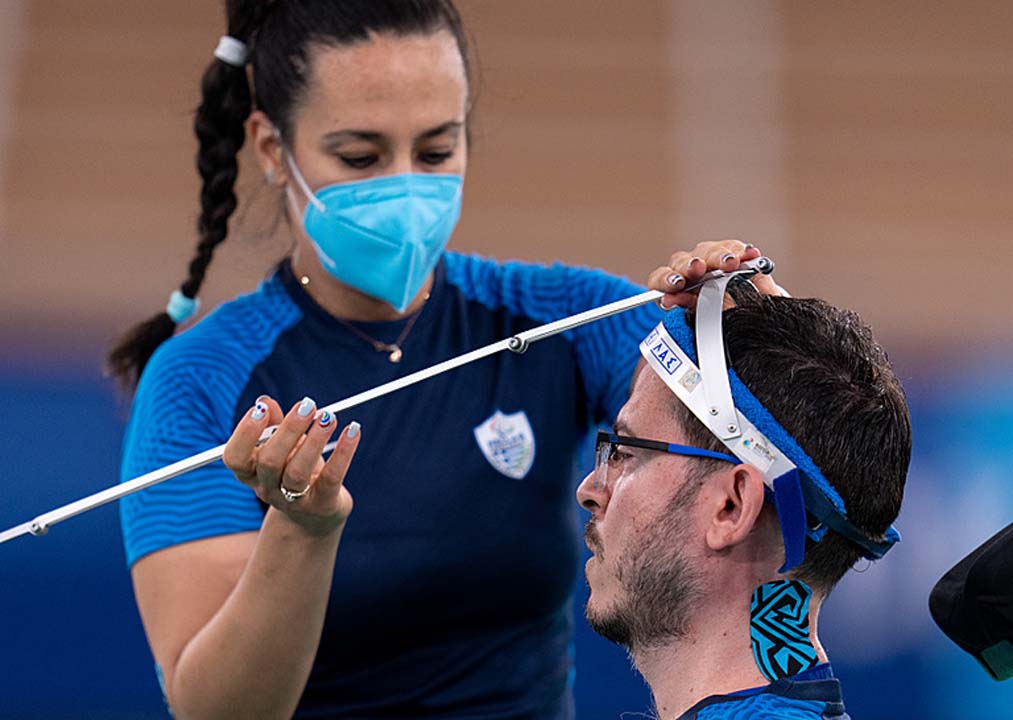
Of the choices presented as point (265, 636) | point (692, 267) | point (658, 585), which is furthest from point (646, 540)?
point (265, 636)

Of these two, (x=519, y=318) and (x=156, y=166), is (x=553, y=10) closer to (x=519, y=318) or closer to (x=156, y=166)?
(x=156, y=166)

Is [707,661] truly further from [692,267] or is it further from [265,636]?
[265,636]

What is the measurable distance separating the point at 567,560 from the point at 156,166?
510 cm

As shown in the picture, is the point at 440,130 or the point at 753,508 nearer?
the point at 753,508

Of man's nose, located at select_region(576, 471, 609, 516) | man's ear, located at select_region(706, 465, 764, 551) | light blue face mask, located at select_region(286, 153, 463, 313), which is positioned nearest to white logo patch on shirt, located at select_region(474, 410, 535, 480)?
light blue face mask, located at select_region(286, 153, 463, 313)

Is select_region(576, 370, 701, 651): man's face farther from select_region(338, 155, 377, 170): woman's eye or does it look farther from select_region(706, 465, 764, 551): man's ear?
select_region(338, 155, 377, 170): woman's eye

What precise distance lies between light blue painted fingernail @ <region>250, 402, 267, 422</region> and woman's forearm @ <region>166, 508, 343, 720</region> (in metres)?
0.20

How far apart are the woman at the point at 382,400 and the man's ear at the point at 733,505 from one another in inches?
25.8

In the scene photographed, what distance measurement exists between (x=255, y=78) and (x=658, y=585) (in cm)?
128

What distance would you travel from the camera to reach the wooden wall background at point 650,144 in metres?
6.74

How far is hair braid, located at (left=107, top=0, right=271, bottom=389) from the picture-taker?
2580mm

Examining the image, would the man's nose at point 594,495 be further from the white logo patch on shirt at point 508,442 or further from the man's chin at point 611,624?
the white logo patch on shirt at point 508,442

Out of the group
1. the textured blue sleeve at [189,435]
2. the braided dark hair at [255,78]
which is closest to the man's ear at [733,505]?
the textured blue sleeve at [189,435]

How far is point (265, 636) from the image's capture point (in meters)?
2.07
